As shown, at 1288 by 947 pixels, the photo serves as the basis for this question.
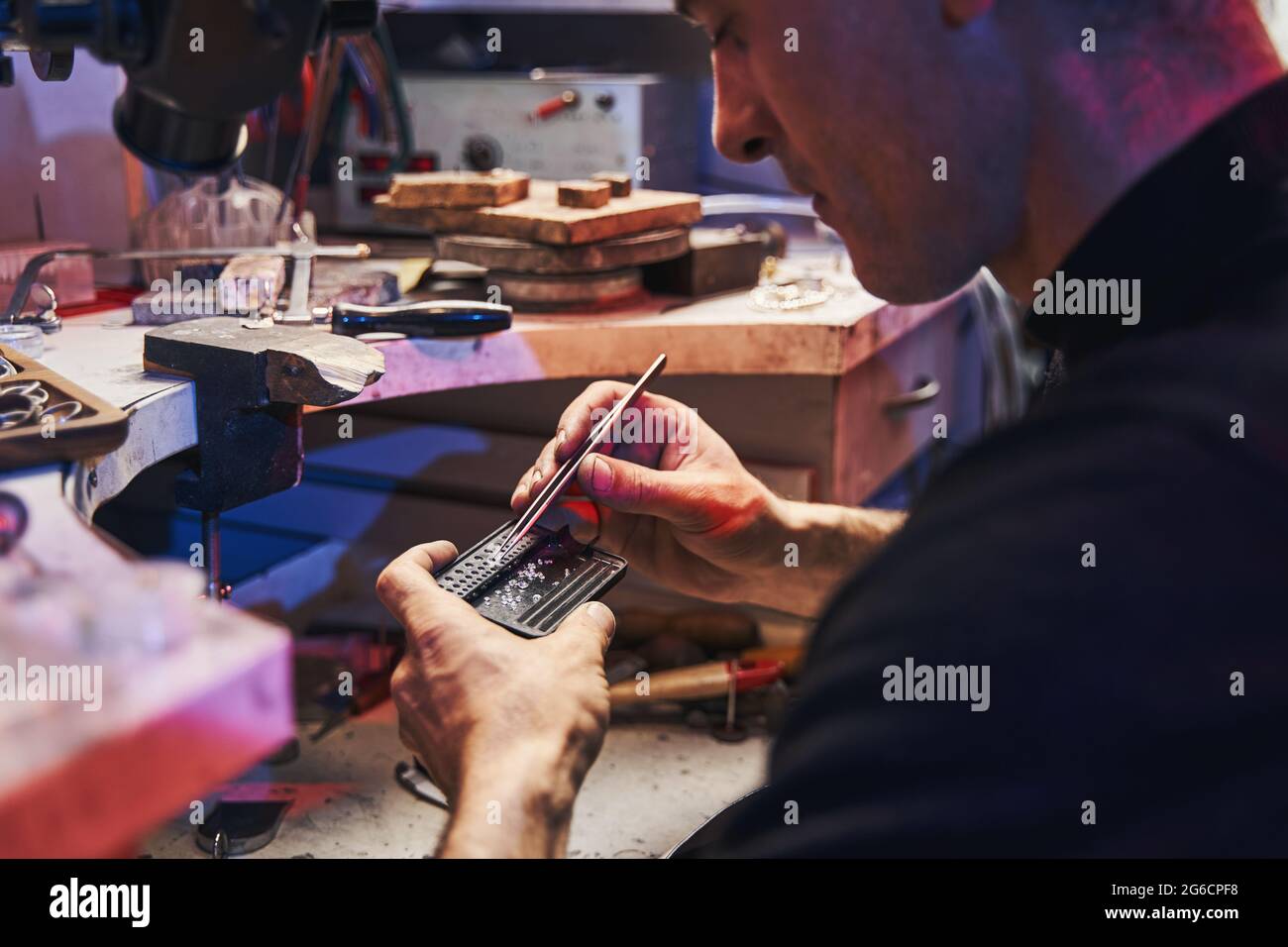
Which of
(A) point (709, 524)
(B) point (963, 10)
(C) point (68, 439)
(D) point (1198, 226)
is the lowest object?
(A) point (709, 524)

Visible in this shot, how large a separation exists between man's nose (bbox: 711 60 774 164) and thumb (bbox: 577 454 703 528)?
0.28 m

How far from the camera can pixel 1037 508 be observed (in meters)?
0.48

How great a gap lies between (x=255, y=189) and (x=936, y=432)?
0.98m

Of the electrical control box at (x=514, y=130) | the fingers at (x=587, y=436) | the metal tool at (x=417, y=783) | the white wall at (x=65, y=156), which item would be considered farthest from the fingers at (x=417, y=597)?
the electrical control box at (x=514, y=130)

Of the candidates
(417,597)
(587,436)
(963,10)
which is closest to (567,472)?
(587,436)

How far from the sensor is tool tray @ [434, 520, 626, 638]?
80 centimetres

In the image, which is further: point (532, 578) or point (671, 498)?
point (671, 498)

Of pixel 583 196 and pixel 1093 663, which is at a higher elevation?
pixel 583 196

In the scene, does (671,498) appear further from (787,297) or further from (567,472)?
(787,297)

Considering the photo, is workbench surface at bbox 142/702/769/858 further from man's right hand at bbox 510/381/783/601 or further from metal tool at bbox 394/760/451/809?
man's right hand at bbox 510/381/783/601

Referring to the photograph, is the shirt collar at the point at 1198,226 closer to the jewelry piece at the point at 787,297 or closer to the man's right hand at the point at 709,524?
the man's right hand at the point at 709,524

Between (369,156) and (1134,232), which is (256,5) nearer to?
(1134,232)

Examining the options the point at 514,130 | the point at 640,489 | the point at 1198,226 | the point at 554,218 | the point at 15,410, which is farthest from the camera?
the point at 514,130

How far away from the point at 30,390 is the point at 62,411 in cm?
6
